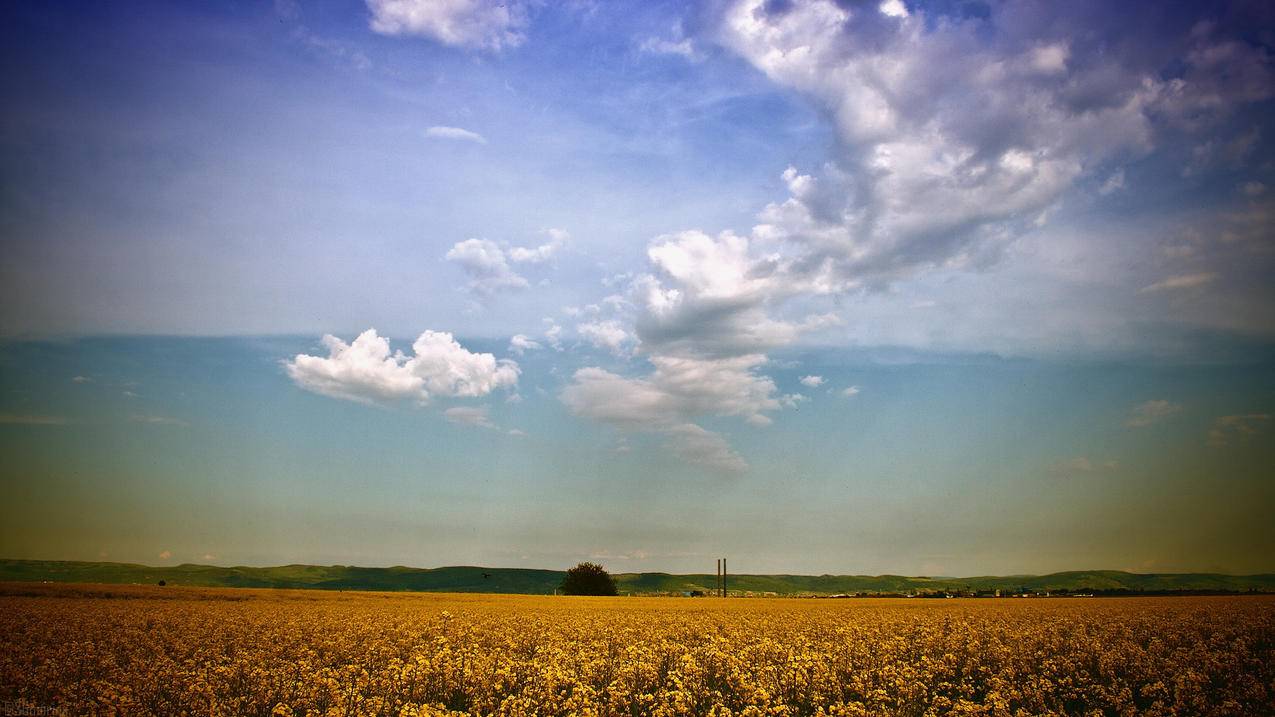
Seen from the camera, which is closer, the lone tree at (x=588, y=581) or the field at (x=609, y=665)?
the field at (x=609, y=665)

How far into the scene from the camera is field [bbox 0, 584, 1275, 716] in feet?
42.7

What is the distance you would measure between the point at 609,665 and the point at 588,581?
82.1m

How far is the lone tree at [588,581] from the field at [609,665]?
67920 mm

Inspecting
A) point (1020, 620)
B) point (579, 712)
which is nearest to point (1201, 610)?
point (1020, 620)

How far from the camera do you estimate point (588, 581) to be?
93.9 meters

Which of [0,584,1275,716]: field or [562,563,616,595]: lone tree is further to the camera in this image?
[562,563,616,595]: lone tree

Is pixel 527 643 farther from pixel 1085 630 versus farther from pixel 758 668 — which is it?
pixel 1085 630

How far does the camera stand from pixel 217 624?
25.1 meters

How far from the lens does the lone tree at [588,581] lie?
9325 centimetres

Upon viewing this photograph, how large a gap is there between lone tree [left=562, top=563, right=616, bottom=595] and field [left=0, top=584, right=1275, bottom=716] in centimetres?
6792

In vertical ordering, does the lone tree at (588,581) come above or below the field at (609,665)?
below

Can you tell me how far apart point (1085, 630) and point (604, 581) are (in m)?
74.9

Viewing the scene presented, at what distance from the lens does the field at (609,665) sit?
13.0m

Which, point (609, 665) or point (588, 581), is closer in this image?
point (609, 665)
